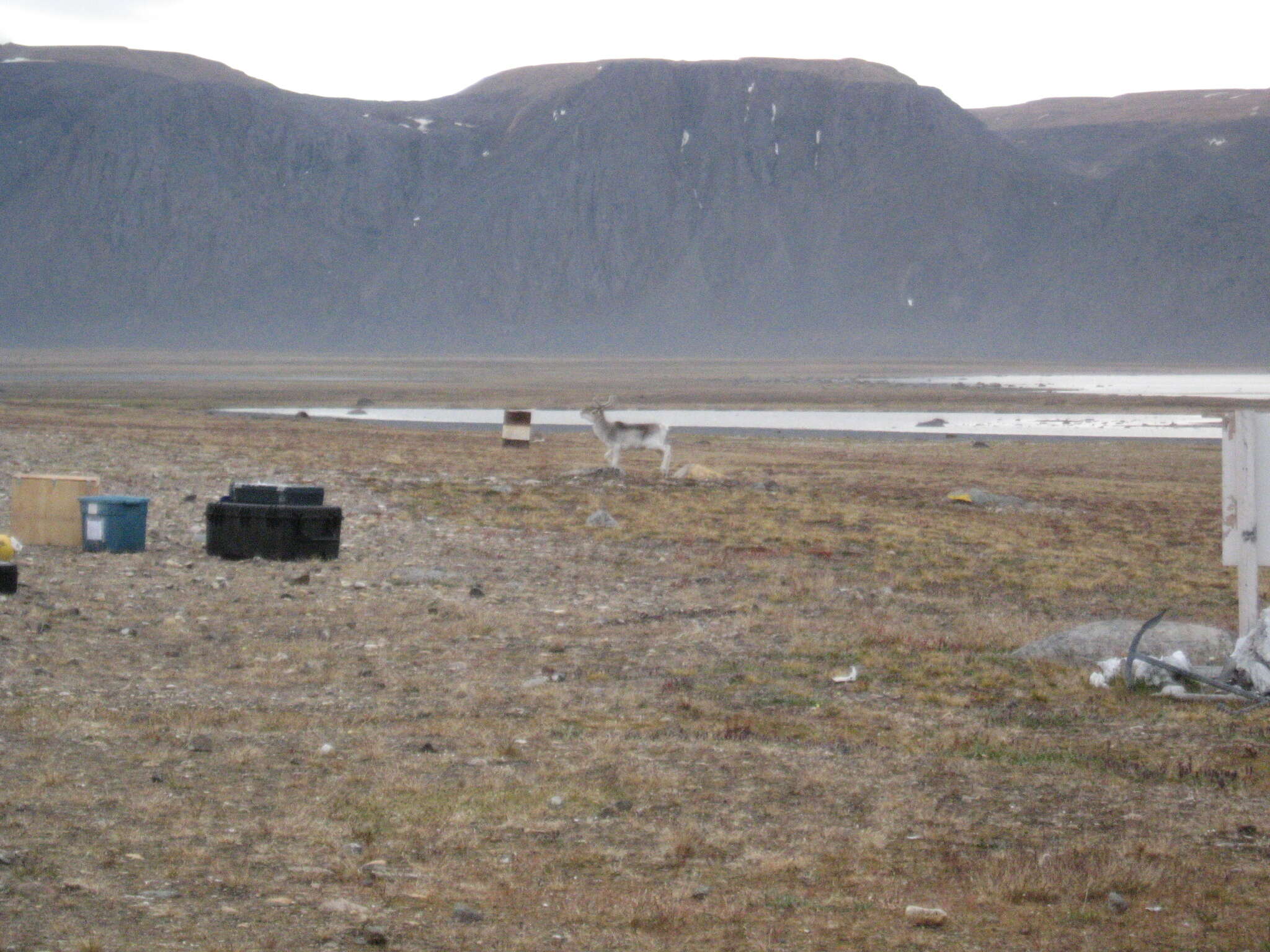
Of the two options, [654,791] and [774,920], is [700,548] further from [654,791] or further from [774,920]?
[774,920]

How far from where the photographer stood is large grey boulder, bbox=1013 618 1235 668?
1127 cm

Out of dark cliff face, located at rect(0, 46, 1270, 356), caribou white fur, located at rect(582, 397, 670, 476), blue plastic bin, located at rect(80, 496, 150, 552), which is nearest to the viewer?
blue plastic bin, located at rect(80, 496, 150, 552)

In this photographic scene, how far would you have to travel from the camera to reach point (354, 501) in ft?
68.1

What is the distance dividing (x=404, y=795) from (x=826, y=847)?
213 cm

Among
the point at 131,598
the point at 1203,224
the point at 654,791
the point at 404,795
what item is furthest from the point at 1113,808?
the point at 1203,224

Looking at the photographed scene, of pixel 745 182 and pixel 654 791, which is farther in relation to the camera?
pixel 745 182

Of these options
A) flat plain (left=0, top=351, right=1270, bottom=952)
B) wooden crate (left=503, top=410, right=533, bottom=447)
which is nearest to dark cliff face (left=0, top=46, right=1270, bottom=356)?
wooden crate (left=503, top=410, right=533, bottom=447)

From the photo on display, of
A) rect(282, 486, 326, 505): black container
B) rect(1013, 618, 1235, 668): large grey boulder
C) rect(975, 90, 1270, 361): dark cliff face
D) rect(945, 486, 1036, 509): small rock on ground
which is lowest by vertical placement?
rect(1013, 618, 1235, 668): large grey boulder

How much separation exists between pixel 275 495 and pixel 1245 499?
9.39 metres

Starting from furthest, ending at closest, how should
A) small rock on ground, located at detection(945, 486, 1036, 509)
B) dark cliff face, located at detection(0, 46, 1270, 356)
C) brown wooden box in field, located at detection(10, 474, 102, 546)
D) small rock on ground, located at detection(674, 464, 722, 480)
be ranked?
dark cliff face, located at detection(0, 46, 1270, 356)
small rock on ground, located at detection(674, 464, 722, 480)
small rock on ground, located at detection(945, 486, 1036, 509)
brown wooden box in field, located at detection(10, 474, 102, 546)

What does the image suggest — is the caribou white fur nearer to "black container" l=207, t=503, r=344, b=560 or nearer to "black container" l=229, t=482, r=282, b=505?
"black container" l=229, t=482, r=282, b=505

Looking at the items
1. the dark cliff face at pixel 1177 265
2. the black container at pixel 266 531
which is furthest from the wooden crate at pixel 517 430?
the dark cliff face at pixel 1177 265

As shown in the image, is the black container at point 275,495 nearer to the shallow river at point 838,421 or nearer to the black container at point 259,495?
the black container at point 259,495

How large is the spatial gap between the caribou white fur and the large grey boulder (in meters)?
14.8
